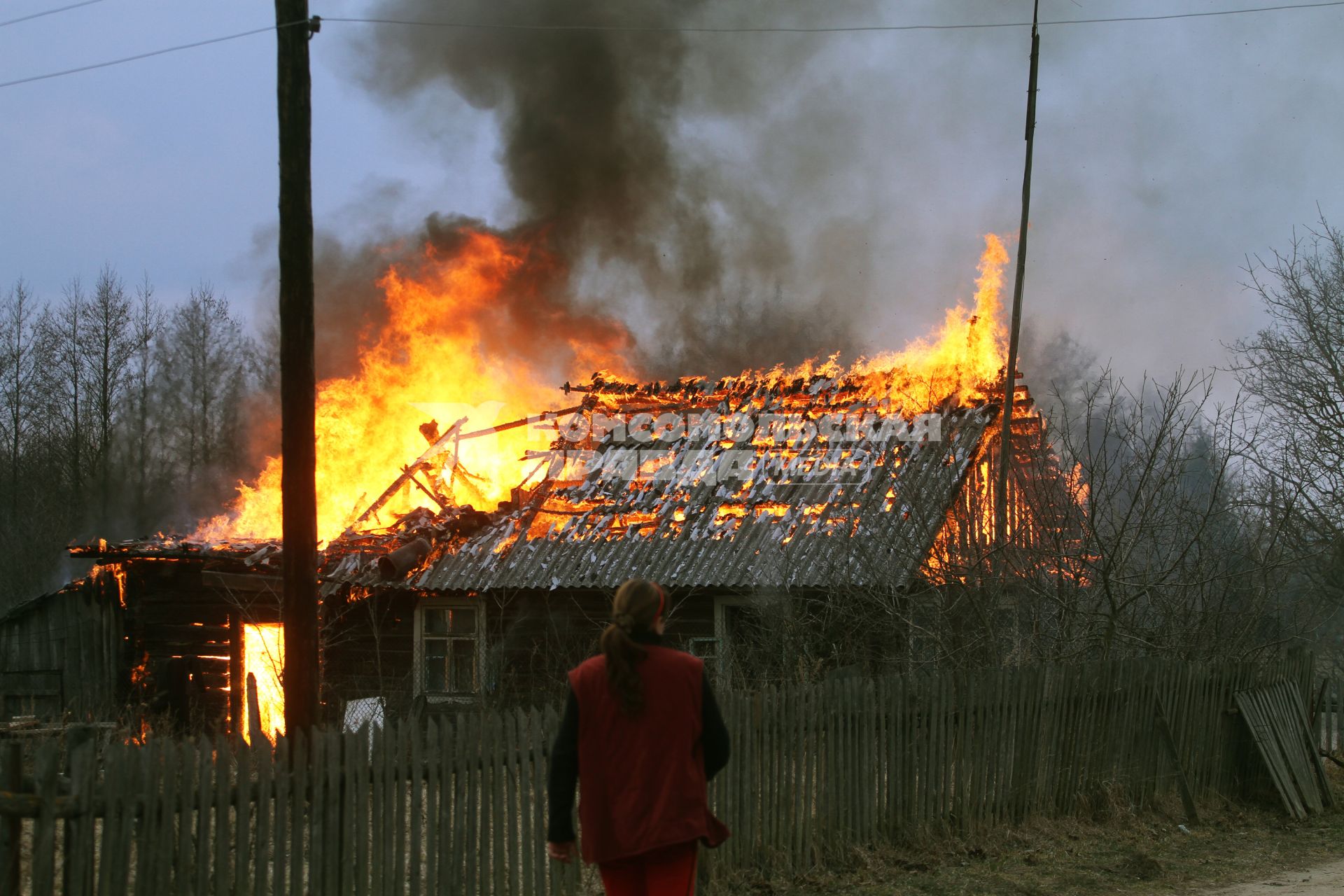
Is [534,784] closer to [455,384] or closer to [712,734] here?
[712,734]

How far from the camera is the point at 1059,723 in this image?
9523 mm

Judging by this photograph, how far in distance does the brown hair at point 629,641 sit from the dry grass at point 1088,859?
368 cm

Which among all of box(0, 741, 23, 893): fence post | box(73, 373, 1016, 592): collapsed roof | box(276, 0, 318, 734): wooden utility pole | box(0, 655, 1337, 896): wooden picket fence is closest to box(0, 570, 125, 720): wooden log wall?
box(73, 373, 1016, 592): collapsed roof

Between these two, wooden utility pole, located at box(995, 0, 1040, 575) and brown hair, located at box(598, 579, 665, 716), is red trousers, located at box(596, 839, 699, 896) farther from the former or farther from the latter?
wooden utility pole, located at box(995, 0, 1040, 575)

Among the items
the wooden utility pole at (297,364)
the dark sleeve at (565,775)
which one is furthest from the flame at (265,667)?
the dark sleeve at (565,775)

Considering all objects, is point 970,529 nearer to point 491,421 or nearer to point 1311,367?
point 491,421

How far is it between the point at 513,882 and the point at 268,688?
10700 mm

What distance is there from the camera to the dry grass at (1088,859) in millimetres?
7602

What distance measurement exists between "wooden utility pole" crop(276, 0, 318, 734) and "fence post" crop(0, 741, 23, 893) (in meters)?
1.75

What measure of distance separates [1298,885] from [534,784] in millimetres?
5375

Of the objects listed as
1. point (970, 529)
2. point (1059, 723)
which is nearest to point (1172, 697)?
point (1059, 723)

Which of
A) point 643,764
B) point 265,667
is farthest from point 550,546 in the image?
point 643,764

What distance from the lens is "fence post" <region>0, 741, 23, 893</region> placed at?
4906 mm

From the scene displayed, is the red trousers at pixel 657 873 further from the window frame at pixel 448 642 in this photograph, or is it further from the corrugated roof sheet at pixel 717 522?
the window frame at pixel 448 642
